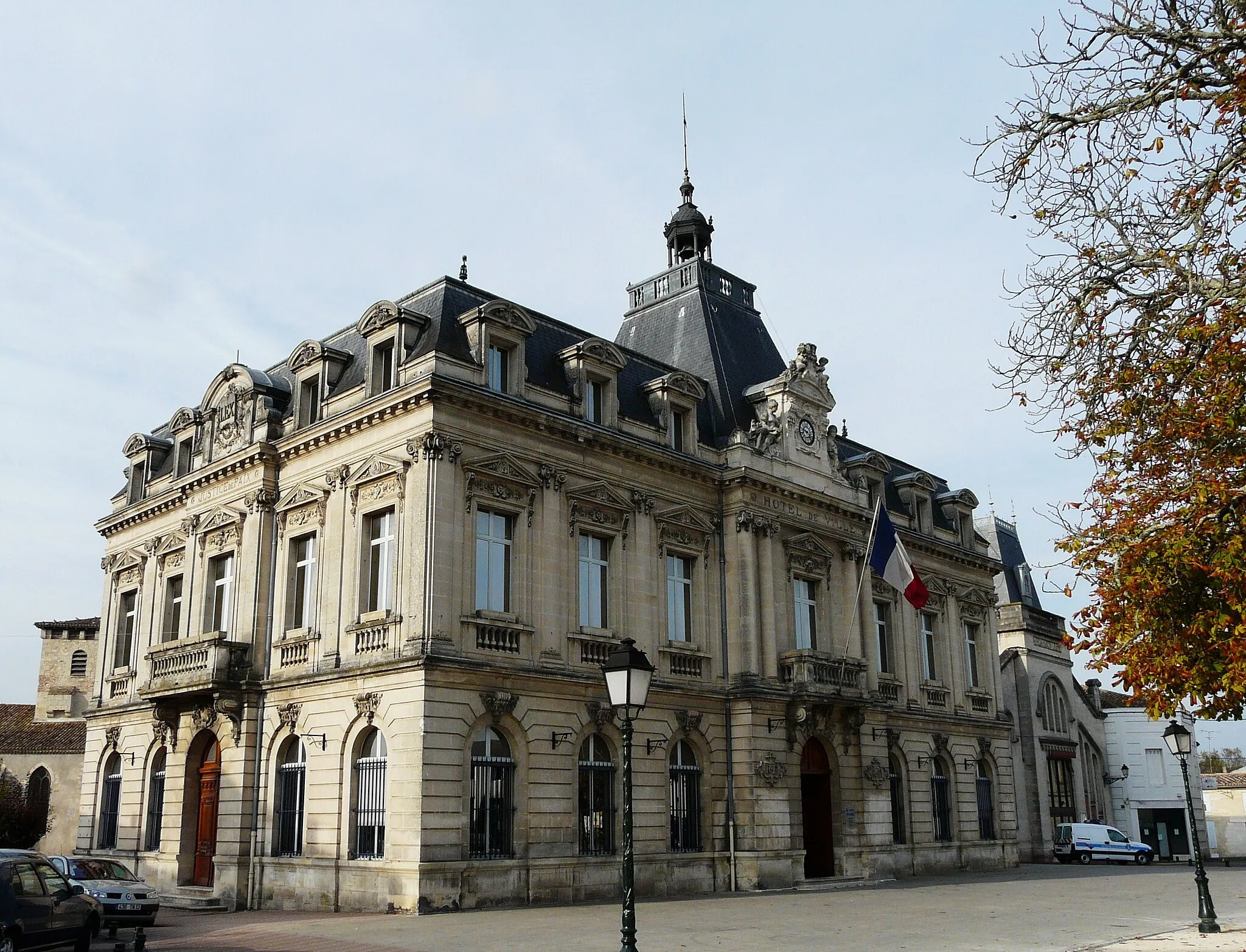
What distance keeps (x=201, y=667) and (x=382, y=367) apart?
8476 millimetres

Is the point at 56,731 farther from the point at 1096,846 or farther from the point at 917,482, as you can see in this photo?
the point at 1096,846

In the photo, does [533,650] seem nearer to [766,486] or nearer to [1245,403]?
[766,486]

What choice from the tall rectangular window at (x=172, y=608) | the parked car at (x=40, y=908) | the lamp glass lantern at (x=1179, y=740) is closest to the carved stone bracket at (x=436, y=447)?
the parked car at (x=40, y=908)

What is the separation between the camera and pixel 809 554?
3300 cm

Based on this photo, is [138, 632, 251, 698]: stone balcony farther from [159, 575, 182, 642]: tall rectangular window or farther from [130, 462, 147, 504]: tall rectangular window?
[130, 462, 147, 504]: tall rectangular window

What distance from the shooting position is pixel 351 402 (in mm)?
27578

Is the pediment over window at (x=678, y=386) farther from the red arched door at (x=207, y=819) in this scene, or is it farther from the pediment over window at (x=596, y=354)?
the red arched door at (x=207, y=819)

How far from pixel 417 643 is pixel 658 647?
724 centimetres

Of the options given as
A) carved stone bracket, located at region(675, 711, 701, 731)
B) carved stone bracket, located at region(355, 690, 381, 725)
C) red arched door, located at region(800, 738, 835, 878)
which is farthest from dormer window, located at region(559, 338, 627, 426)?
red arched door, located at region(800, 738, 835, 878)

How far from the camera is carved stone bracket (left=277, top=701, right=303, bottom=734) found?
2661 cm

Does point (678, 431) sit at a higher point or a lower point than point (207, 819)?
higher

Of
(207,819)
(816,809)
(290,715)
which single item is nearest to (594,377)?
(290,715)

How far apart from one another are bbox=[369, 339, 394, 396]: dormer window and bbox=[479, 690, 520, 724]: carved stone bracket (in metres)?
7.49

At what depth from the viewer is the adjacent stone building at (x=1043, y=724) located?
4725cm
